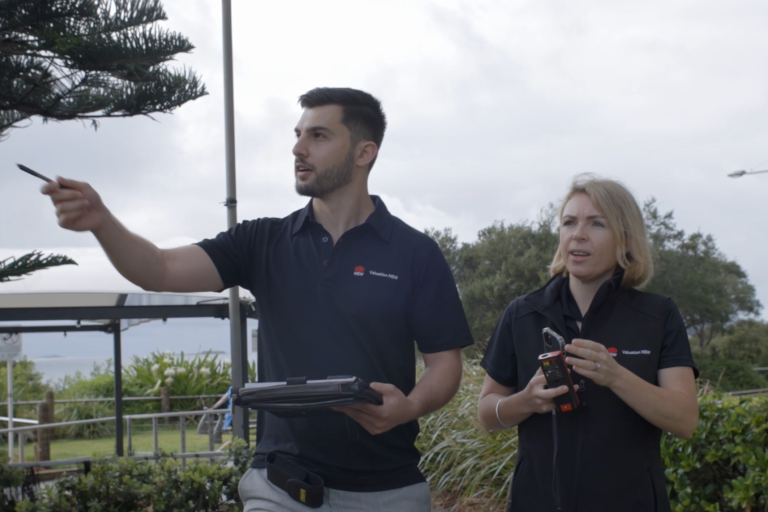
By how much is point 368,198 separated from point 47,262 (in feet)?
7.63

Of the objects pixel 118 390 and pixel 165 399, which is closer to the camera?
pixel 118 390

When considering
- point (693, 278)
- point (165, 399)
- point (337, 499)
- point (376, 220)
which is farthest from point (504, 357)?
point (693, 278)

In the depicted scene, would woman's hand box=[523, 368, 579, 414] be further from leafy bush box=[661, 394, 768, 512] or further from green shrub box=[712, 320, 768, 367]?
green shrub box=[712, 320, 768, 367]

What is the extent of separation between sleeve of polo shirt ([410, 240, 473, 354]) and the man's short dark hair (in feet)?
1.78

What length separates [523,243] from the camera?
30.6m

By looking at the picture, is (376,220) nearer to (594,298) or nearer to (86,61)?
(594,298)

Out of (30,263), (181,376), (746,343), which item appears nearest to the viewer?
(30,263)

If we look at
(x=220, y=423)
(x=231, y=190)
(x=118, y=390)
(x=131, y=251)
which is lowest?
(x=220, y=423)

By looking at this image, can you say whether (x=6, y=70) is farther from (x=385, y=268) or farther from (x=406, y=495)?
(x=406, y=495)

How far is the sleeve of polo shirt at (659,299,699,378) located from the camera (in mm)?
2609

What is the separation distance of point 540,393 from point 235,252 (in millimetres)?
1127

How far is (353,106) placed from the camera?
2.83 m

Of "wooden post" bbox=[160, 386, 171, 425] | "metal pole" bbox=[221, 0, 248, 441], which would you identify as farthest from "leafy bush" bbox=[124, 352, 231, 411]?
"metal pole" bbox=[221, 0, 248, 441]

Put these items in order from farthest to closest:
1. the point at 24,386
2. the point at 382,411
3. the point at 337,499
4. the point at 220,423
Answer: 1. the point at 24,386
2. the point at 220,423
3. the point at 337,499
4. the point at 382,411
